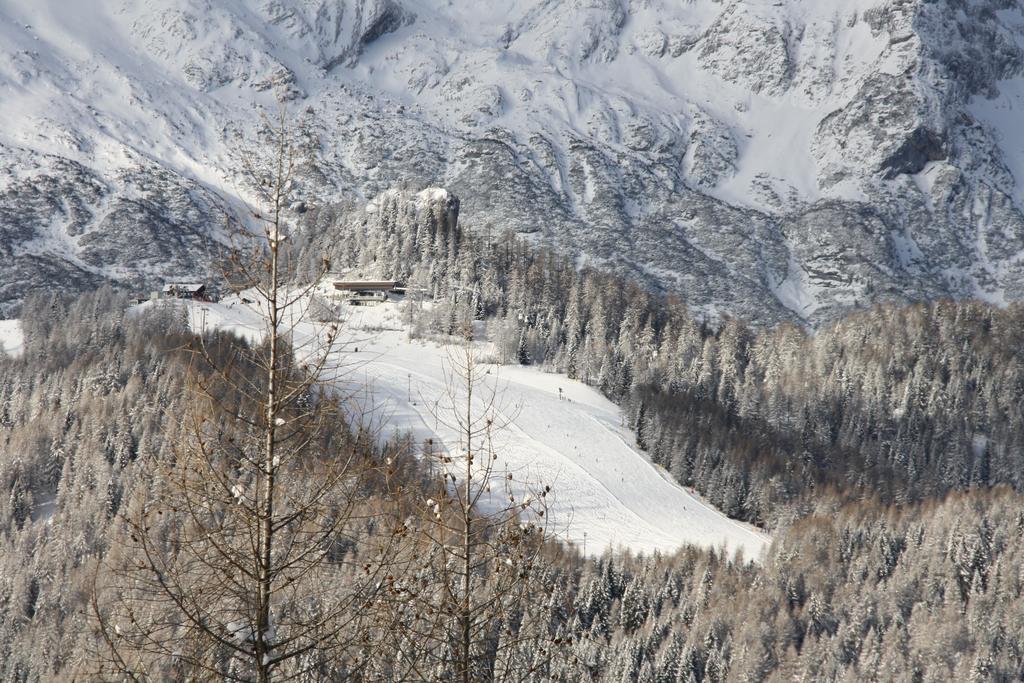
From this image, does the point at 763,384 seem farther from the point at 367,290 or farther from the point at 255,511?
the point at 255,511

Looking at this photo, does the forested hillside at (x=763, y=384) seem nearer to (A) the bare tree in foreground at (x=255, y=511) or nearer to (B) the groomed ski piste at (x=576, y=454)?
(B) the groomed ski piste at (x=576, y=454)

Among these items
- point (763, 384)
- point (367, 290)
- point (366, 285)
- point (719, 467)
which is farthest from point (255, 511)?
point (763, 384)

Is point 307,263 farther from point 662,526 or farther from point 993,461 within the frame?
point 993,461

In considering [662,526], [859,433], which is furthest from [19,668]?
[859,433]

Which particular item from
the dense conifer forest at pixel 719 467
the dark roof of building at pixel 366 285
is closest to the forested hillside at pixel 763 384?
the dense conifer forest at pixel 719 467

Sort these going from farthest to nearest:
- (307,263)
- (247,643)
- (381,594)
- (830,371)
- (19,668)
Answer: (307,263), (830,371), (19,668), (381,594), (247,643)

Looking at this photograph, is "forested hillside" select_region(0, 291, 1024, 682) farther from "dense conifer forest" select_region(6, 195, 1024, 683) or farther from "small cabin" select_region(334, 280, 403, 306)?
"small cabin" select_region(334, 280, 403, 306)

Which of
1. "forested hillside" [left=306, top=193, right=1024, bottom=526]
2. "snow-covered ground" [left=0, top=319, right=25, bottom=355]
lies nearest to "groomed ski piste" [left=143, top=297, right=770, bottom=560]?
"forested hillside" [left=306, top=193, right=1024, bottom=526]
